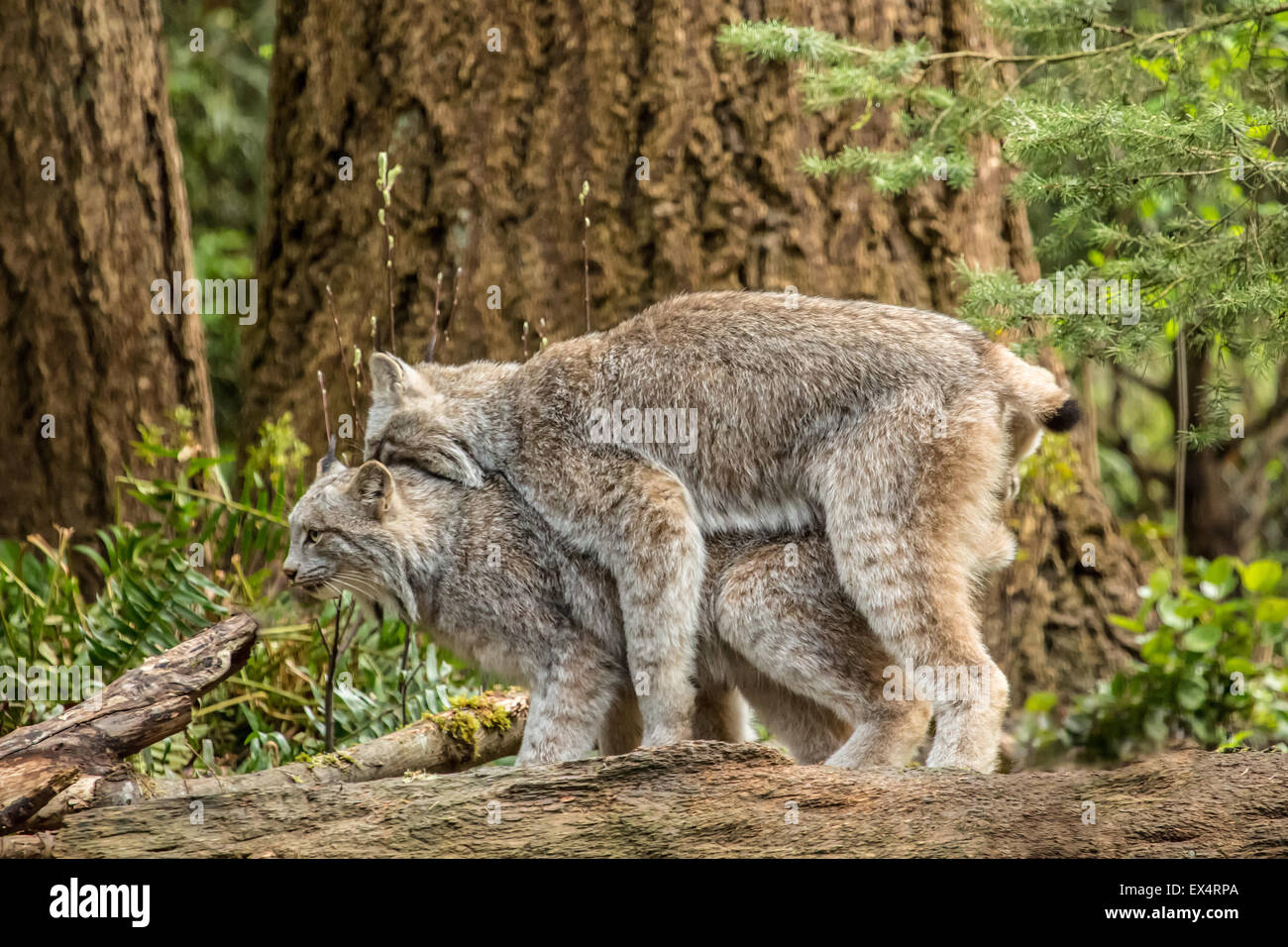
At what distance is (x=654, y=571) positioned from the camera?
20.1ft

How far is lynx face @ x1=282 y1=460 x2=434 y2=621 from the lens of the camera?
6480 mm

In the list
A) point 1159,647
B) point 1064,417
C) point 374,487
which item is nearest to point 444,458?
point 374,487

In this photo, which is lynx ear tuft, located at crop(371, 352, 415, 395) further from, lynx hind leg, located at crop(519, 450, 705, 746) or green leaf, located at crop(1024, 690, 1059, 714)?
green leaf, located at crop(1024, 690, 1059, 714)

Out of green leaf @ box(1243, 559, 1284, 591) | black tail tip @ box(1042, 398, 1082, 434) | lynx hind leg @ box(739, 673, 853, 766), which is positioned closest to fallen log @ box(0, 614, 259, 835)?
lynx hind leg @ box(739, 673, 853, 766)

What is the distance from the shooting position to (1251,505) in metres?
15.8

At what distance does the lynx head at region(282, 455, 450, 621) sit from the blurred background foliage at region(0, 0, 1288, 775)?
1.80 ft

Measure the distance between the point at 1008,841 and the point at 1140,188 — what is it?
3.15 m

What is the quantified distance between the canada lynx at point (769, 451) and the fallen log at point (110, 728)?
1.65 m

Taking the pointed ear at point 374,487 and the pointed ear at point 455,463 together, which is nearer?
the pointed ear at point 374,487

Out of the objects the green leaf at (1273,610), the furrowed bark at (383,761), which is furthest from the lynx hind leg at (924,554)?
the green leaf at (1273,610)

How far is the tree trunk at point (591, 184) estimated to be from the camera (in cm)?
857

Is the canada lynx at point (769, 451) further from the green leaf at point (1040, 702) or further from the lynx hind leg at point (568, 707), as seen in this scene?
the green leaf at point (1040, 702)

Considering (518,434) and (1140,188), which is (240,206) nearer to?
(518,434)

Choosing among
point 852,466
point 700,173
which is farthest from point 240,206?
point 852,466
